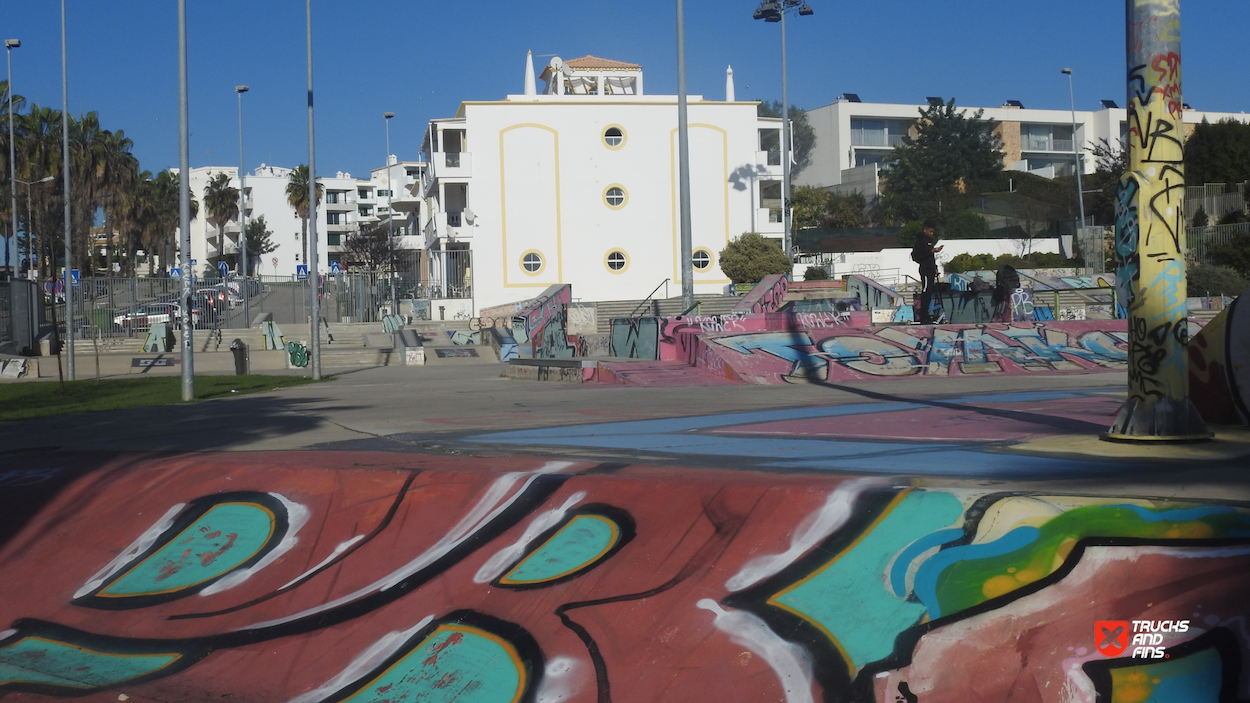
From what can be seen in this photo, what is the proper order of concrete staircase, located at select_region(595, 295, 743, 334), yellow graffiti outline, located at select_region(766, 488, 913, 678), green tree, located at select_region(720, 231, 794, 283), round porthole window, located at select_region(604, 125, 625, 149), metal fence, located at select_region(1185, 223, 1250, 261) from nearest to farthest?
yellow graffiti outline, located at select_region(766, 488, 913, 678) → concrete staircase, located at select_region(595, 295, 743, 334) → metal fence, located at select_region(1185, 223, 1250, 261) → green tree, located at select_region(720, 231, 794, 283) → round porthole window, located at select_region(604, 125, 625, 149)

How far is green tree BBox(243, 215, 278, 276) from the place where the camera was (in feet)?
324

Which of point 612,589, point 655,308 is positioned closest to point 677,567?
point 612,589

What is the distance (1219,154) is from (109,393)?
5608cm

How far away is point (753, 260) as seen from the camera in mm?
43812

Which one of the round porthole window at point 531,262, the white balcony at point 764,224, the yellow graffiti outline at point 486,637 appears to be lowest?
the yellow graffiti outline at point 486,637

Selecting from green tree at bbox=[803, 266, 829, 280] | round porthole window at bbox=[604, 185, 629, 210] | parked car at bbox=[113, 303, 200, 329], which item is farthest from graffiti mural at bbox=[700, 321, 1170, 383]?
round porthole window at bbox=[604, 185, 629, 210]

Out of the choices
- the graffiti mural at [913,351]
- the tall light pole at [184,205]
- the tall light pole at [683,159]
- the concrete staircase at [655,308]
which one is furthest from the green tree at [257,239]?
the graffiti mural at [913,351]

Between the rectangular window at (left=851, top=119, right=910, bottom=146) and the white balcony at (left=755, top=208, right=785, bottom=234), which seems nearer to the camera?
the white balcony at (left=755, top=208, right=785, bottom=234)

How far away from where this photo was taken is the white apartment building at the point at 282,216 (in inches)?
3991

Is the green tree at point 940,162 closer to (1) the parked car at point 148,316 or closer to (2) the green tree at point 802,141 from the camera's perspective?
(2) the green tree at point 802,141

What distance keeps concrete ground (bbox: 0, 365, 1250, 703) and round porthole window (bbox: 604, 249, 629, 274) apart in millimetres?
42183

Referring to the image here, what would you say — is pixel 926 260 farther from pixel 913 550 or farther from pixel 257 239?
pixel 257 239

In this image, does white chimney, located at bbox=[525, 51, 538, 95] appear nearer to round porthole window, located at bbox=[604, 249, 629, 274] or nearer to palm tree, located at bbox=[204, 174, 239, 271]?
round porthole window, located at bbox=[604, 249, 629, 274]

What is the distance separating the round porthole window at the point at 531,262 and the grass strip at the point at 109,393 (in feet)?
89.1
